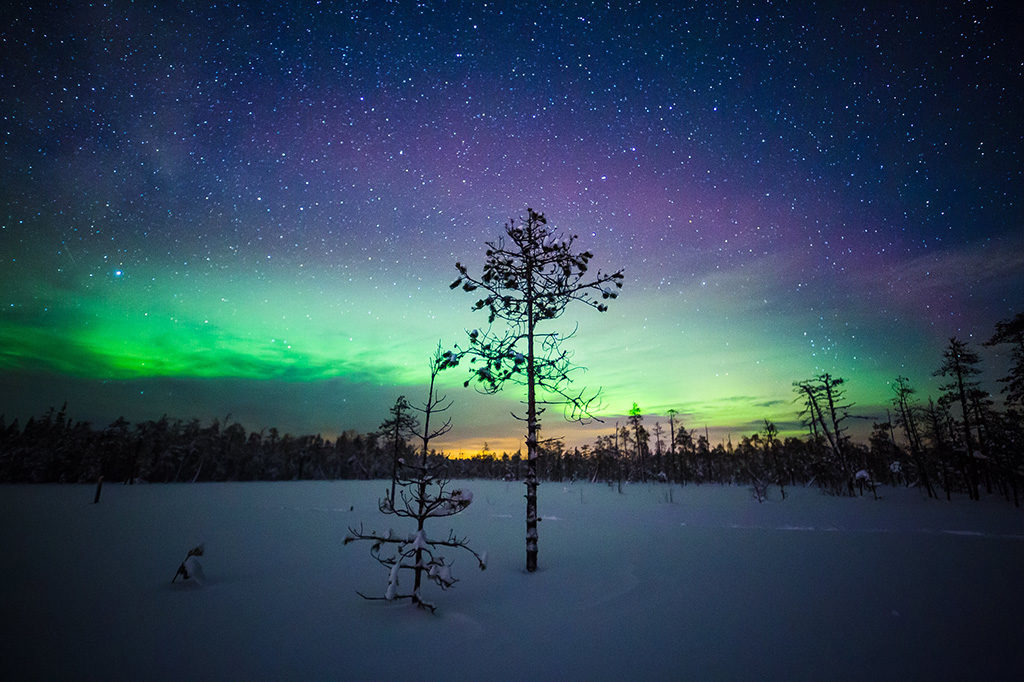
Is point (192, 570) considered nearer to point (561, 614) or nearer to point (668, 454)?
point (561, 614)

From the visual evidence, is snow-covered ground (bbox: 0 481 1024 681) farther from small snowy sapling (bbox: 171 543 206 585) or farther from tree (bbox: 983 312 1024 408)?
tree (bbox: 983 312 1024 408)

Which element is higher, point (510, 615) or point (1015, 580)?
point (1015, 580)

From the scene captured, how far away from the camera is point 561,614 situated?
23.4 feet

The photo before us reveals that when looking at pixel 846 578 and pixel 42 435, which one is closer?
pixel 846 578

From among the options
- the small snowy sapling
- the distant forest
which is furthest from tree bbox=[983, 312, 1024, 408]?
the small snowy sapling

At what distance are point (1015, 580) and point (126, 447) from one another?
109 meters

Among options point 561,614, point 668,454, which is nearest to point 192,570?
point 561,614

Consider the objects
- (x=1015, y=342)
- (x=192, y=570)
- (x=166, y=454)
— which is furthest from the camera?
(x=166, y=454)

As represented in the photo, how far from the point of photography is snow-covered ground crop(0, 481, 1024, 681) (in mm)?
5359

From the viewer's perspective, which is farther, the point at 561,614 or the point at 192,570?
the point at 192,570

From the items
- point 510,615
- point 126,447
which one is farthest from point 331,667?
point 126,447

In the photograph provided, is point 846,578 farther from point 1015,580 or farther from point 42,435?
point 42,435

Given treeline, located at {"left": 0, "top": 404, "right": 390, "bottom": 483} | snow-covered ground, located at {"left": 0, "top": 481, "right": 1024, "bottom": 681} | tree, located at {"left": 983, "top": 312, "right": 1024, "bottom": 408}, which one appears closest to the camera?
snow-covered ground, located at {"left": 0, "top": 481, "right": 1024, "bottom": 681}

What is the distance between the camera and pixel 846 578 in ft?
27.1
